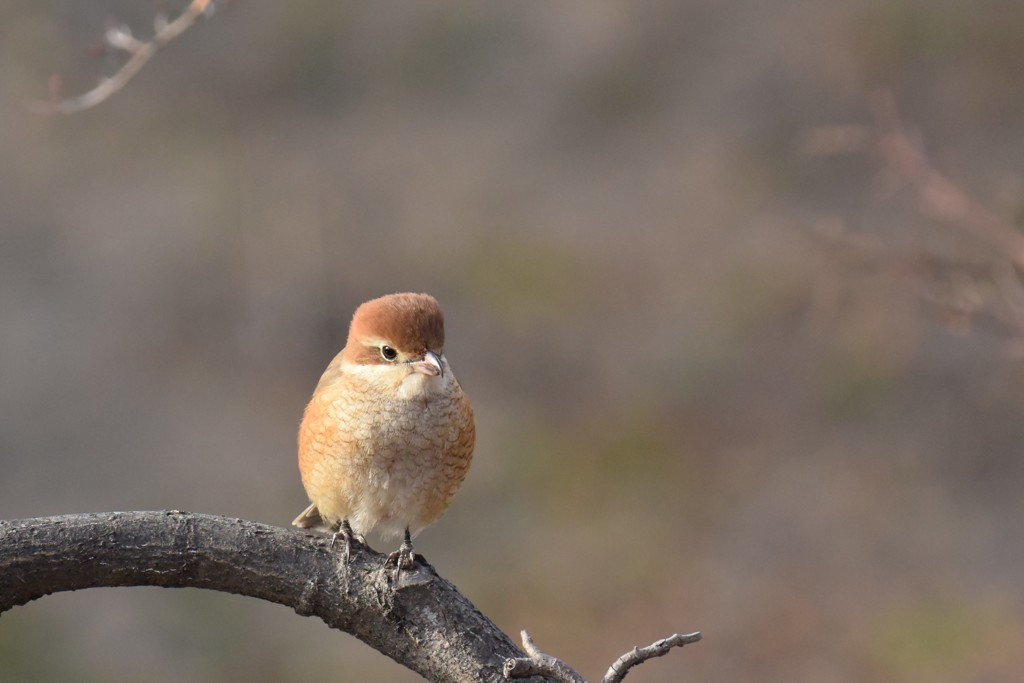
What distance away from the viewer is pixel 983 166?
1045 cm

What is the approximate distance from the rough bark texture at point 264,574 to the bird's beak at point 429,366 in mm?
609

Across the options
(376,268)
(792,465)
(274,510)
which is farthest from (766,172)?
(274,510)

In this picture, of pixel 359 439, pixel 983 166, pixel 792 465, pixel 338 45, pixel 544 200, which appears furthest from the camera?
pixel 338 45

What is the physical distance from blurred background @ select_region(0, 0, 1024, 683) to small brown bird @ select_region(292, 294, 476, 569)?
15.4 feet

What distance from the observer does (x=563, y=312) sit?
35.2ft

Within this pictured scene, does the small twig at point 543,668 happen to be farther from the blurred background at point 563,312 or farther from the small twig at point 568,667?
the blurred background at point 563,312

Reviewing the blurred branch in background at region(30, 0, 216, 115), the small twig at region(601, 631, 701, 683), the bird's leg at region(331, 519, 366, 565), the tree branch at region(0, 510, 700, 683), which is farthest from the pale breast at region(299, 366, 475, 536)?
the blurred branch in background at region(30, 0, 216, 115)

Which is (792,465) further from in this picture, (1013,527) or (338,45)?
(338,45)

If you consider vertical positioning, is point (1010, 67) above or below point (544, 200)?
above

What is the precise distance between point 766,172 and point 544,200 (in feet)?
6.29

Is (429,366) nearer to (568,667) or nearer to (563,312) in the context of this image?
(568,667)

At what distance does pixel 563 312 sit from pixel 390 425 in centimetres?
712

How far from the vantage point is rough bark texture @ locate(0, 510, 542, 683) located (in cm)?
294

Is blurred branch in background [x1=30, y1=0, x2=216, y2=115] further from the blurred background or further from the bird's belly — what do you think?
the blurred background
